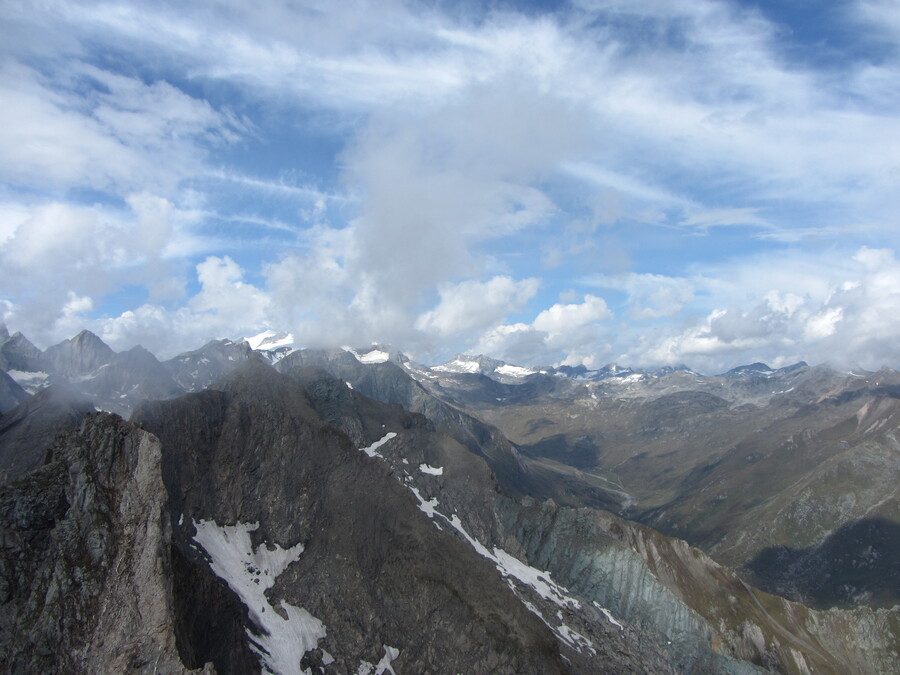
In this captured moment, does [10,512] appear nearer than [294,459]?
Yes

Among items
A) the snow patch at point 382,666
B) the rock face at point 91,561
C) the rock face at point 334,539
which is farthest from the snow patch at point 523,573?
the rock face at point 91,561

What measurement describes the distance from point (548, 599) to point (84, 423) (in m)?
118

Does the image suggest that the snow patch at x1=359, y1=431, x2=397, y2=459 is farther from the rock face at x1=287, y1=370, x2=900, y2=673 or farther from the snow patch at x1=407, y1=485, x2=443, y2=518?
the snow patch at x1=407, y1=485, x2=443, y2=518

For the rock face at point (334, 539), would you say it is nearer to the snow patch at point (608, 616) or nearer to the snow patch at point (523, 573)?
the snow patch at point (523, 573)

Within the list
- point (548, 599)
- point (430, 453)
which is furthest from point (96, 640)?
point (430, 453)

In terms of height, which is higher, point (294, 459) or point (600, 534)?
point (294, 459)

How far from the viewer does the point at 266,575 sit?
113m

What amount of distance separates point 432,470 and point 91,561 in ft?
401

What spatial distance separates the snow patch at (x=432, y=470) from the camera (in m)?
176

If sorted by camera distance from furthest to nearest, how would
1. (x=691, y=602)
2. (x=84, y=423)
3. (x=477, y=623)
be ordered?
1. (x=691, y=602)
2. (x=477, y=623)
3. (x=84, y=423)

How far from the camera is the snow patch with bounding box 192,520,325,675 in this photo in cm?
9556

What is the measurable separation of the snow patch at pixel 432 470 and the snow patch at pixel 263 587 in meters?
61.1

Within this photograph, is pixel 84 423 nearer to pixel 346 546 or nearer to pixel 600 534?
pixel 346 546

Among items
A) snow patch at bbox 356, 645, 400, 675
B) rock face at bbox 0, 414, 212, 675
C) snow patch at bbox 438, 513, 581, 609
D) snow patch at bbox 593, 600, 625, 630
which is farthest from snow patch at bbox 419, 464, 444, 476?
rock face at bbox 0, 414, 212, 675
